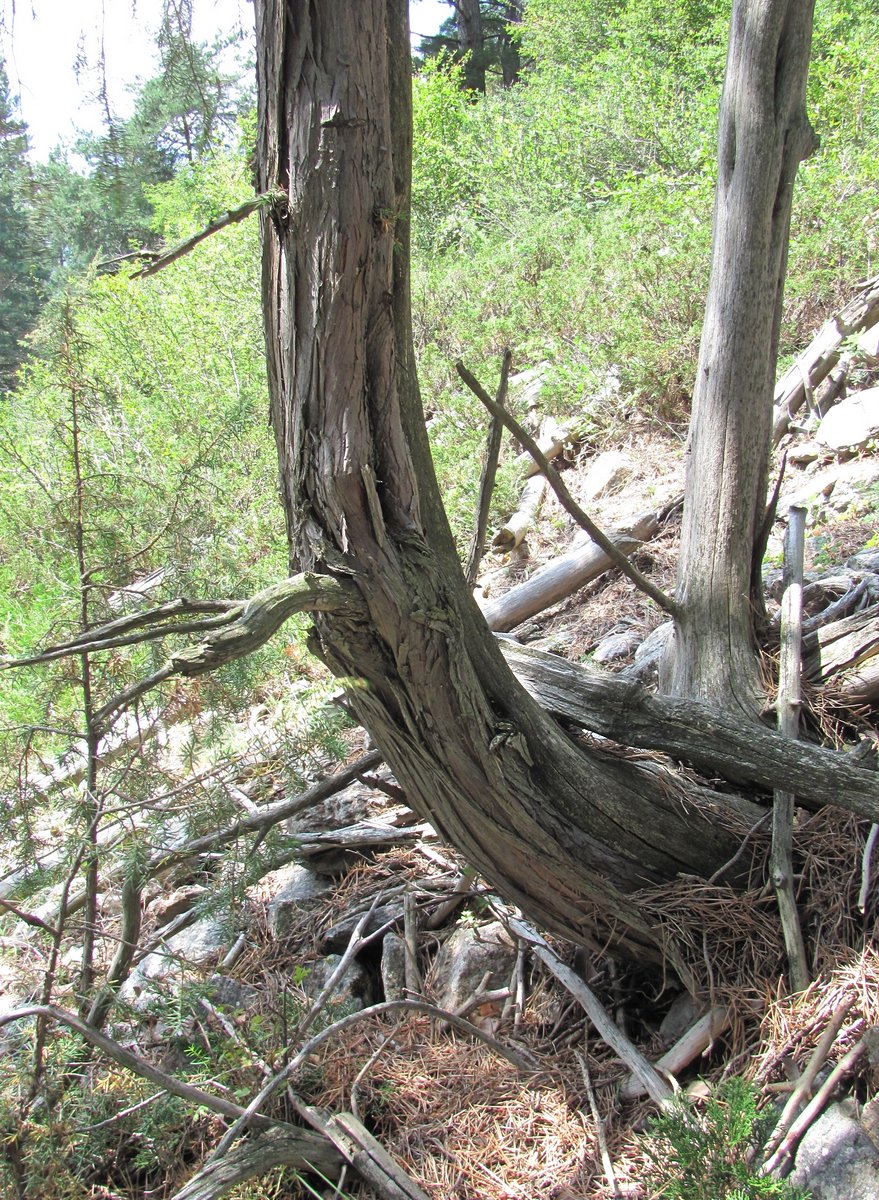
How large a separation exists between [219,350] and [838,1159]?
7.72m

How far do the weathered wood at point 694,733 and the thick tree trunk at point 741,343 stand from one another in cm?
33

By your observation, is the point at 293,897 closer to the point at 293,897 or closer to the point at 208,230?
the point at 293,897

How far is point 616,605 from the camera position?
14.6 feet

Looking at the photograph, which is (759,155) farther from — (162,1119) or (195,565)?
(162,1119)

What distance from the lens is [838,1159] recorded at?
1922mm

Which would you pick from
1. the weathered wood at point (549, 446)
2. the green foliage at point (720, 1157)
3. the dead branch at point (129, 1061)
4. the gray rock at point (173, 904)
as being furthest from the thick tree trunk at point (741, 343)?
the weathered wood at point (549, 446)

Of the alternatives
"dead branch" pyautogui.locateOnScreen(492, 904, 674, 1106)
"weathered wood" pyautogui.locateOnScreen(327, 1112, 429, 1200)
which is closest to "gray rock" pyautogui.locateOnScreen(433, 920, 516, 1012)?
"dead branch" pyautogui.locateOnScreen(492, 904, 674, 1106)

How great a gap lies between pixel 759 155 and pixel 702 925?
8.19ft

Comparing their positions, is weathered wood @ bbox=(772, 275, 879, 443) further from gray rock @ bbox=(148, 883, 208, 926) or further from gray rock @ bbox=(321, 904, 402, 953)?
gray rock @ bbox=(148, 883, 208, 926)

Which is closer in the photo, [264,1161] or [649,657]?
[264,1161]

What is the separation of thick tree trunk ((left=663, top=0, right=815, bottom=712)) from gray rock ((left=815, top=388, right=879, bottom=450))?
1.99 metres

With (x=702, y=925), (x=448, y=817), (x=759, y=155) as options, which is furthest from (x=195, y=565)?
(x=759, y=155)

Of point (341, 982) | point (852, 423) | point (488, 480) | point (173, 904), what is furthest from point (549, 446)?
point (341, 982)

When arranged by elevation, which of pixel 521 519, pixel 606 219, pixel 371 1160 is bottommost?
pixel 371 1160
